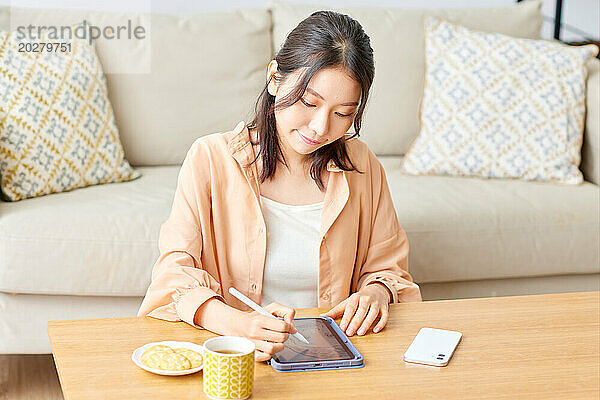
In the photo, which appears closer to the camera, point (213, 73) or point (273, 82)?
point (273, 82)

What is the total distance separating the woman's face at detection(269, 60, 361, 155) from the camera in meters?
1.31

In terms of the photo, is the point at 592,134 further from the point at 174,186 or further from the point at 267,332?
the point at 267,332

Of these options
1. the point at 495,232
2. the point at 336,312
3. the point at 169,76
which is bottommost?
the point at 495,232

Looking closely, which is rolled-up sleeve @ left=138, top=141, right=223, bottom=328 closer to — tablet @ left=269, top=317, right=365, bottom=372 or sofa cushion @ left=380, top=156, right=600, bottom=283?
tablet @ left=269, top=317, right=365, bottom=372

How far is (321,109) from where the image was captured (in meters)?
1.31

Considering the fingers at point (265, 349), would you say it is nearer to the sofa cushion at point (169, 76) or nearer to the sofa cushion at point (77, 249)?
the sofa cushion at point (77, 249)

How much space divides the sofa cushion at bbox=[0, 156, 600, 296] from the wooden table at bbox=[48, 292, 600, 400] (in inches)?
25.2

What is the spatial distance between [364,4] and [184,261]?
1.84 meters

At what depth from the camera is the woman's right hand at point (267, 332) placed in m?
1.11

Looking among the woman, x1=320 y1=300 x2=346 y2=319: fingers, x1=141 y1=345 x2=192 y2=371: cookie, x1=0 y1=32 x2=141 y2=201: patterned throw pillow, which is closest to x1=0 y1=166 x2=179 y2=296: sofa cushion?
x1=0 y1=32 x2=141 y2=201: patterned throw pillow

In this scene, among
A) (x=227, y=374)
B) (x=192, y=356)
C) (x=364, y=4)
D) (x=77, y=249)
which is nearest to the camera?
(x=227, y=374)

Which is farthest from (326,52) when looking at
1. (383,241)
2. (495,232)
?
(495,232)

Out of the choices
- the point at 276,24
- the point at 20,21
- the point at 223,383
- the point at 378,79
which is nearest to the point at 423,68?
the point at 378,79

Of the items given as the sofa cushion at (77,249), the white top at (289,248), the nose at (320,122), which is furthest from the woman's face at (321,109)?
the sofa cushion at (77,249)
